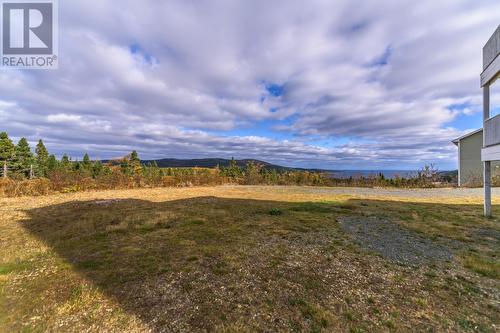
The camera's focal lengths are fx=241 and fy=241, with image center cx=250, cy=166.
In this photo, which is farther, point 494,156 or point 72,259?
point 494,156

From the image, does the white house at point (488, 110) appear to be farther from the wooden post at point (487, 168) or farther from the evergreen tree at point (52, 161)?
the evergreen tree at point (52, 161)

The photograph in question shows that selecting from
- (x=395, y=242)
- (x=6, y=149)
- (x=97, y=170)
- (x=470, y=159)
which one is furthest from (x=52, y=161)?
(x=470, y=159)

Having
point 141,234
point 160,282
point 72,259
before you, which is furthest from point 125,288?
point 141,234

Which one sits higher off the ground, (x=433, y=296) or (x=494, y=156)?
(x=494, y=156)

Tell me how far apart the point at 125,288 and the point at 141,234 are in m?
2.78

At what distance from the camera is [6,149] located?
27891 mm

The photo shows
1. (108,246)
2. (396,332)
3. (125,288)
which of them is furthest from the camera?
(108,246)

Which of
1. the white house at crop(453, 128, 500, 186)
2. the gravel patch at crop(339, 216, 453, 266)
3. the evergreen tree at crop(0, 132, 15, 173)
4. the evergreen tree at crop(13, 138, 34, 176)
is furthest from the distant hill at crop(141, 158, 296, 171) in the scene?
the evergreen tree at crop(0, 132, 15, 173)

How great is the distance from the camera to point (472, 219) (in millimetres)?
7363

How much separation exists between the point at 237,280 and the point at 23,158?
4076cm

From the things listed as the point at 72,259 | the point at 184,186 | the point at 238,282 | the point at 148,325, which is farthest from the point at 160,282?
the point at 184,186

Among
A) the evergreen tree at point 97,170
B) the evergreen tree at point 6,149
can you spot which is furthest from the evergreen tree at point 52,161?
the evergreen tree at point 6,149

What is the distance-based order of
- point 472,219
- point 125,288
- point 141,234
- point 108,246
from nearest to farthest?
point 125,288
point 108,246
point 141,234
point 472,219

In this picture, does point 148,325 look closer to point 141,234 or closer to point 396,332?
point 396,332
